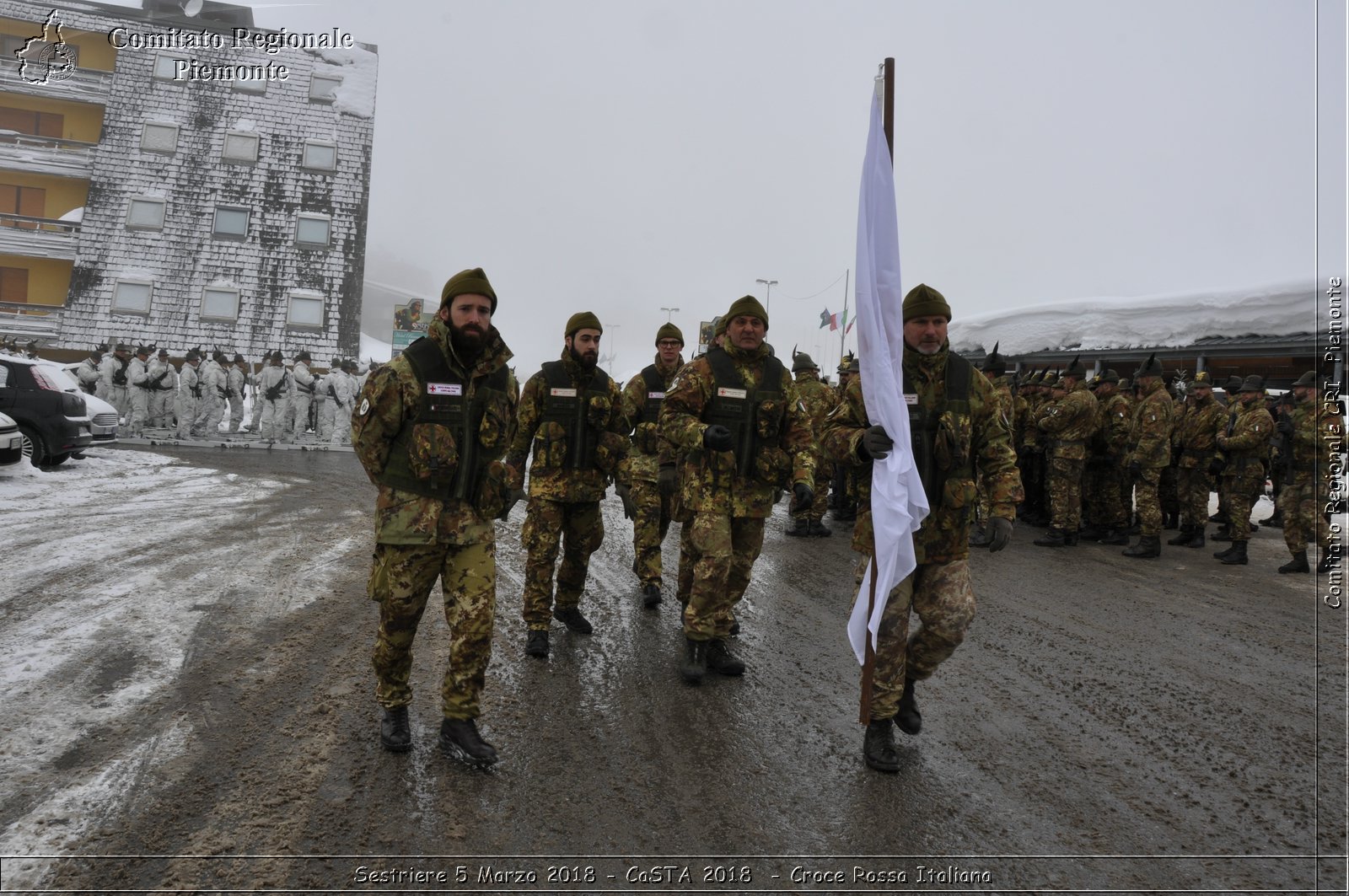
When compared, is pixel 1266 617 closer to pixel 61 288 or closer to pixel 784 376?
pixel 784 376

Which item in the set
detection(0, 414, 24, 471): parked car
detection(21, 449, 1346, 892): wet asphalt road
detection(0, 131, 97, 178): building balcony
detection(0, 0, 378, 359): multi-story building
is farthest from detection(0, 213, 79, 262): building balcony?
detection(21, 449, 1346, 892): wet asphalt road

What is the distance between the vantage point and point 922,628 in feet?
12.9

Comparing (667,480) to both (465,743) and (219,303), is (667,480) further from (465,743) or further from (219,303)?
(219,303)

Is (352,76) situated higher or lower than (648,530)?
higher

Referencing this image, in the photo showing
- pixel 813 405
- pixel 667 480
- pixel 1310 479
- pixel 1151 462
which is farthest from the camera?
pixel 813 405

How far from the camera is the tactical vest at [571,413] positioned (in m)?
5.38

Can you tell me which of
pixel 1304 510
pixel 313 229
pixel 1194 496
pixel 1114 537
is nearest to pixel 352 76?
pixel 313 229

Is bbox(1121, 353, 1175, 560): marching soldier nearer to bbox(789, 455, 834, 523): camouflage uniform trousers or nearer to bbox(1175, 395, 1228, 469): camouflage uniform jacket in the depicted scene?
bbox(1175, 395, 1228, 469): camouflage uniform jacket

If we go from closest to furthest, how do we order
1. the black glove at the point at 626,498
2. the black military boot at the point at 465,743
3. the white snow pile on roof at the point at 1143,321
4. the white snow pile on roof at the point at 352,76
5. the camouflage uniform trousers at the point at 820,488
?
1. the black military boot at the point at 465,743
2. the black glove at the point at 626,498
3. the camouflage uniform trousers at the point at 820,488
4. the white snow pile on roof at the point at 1143,321
5. the white snow pile on roof at the point at 352,76

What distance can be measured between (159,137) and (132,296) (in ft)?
21.7

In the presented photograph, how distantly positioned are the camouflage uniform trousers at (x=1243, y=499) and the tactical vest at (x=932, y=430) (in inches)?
310

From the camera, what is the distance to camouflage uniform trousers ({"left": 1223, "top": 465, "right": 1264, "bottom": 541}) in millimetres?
9508

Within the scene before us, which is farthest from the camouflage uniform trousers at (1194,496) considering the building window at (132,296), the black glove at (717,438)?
the building window at (132,296)

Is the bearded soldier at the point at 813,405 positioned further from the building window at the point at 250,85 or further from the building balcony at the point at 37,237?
the building balcony at the point at 37,237
